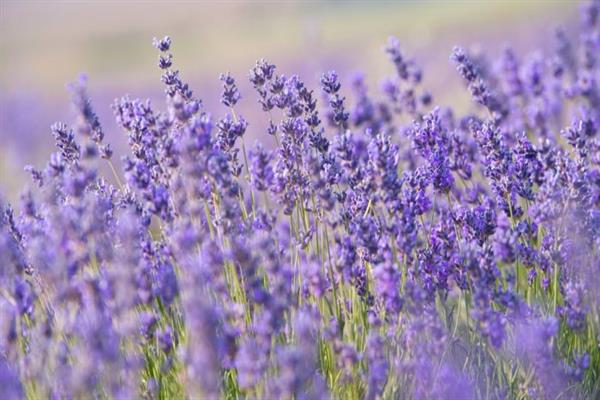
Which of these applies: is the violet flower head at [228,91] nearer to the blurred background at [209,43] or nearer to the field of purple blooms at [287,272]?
the field of purple blooms at [287,272]

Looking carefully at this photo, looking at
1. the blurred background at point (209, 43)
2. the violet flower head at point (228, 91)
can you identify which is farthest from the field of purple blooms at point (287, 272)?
the blurred background at point (209, 43)

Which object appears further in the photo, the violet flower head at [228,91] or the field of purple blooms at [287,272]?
the violet flower head at [228,91]

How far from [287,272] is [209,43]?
64.1ft

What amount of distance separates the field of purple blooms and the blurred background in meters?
5.72

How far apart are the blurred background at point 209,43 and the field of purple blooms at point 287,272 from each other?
5.72 metres

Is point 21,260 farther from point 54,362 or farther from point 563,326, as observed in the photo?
point 563,326

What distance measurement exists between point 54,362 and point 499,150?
5.57 feet

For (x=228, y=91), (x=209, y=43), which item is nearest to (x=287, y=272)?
(x=228, y=91)

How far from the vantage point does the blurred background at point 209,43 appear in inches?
503

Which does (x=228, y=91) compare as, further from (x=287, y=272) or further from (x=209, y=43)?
(x=209, y=43)

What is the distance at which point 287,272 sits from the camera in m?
2.61

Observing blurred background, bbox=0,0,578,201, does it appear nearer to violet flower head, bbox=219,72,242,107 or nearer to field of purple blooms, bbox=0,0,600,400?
violet flower head, bbox=219,72,242,107

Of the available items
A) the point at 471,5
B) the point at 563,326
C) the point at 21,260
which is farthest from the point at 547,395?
the point at 471,5

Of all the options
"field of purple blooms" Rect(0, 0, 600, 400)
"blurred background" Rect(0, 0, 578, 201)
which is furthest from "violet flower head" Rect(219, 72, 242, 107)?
"blurred background" Rect(0, 0, 578, 201)
